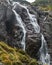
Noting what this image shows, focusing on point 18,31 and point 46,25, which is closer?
point 18,31

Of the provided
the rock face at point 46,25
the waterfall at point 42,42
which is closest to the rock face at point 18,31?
the rock face at point 46,25

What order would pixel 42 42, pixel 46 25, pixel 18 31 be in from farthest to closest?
1. pixel 46 25
2. pixel 42 42
3. pixel 18 31

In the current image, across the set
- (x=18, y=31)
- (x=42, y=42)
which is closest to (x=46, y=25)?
(x=42, y=42)

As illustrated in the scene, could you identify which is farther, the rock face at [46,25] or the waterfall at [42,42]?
the rock face at [46,25]

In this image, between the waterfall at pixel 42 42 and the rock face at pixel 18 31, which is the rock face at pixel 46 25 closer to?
the rock face at pixel 18 31

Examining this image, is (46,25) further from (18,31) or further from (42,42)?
(18,31)

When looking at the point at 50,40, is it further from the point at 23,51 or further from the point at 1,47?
the point at 1,47

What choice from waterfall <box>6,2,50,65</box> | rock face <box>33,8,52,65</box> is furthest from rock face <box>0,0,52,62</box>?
waterfall <box>6,2,50,65</box>

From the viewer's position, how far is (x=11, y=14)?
43281 millimetres

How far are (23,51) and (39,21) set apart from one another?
11.9 m

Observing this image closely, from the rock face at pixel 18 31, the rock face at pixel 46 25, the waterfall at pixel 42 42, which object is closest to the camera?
the rock face at pixel 18 31

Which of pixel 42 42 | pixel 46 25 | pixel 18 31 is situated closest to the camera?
pixel 18 31

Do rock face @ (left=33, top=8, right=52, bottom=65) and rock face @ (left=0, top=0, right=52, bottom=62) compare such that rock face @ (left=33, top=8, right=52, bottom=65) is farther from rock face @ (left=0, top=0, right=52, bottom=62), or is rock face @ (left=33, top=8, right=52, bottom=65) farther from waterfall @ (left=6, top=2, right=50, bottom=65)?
waterfall @ (left=6, top=2, right=50, bottom=65)

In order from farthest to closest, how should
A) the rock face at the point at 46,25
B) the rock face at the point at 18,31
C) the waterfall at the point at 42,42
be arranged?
1. the rock face at the point at 46,25
2. the waterfall at the point at 42,42
3. the rock face at the point at 18,31
